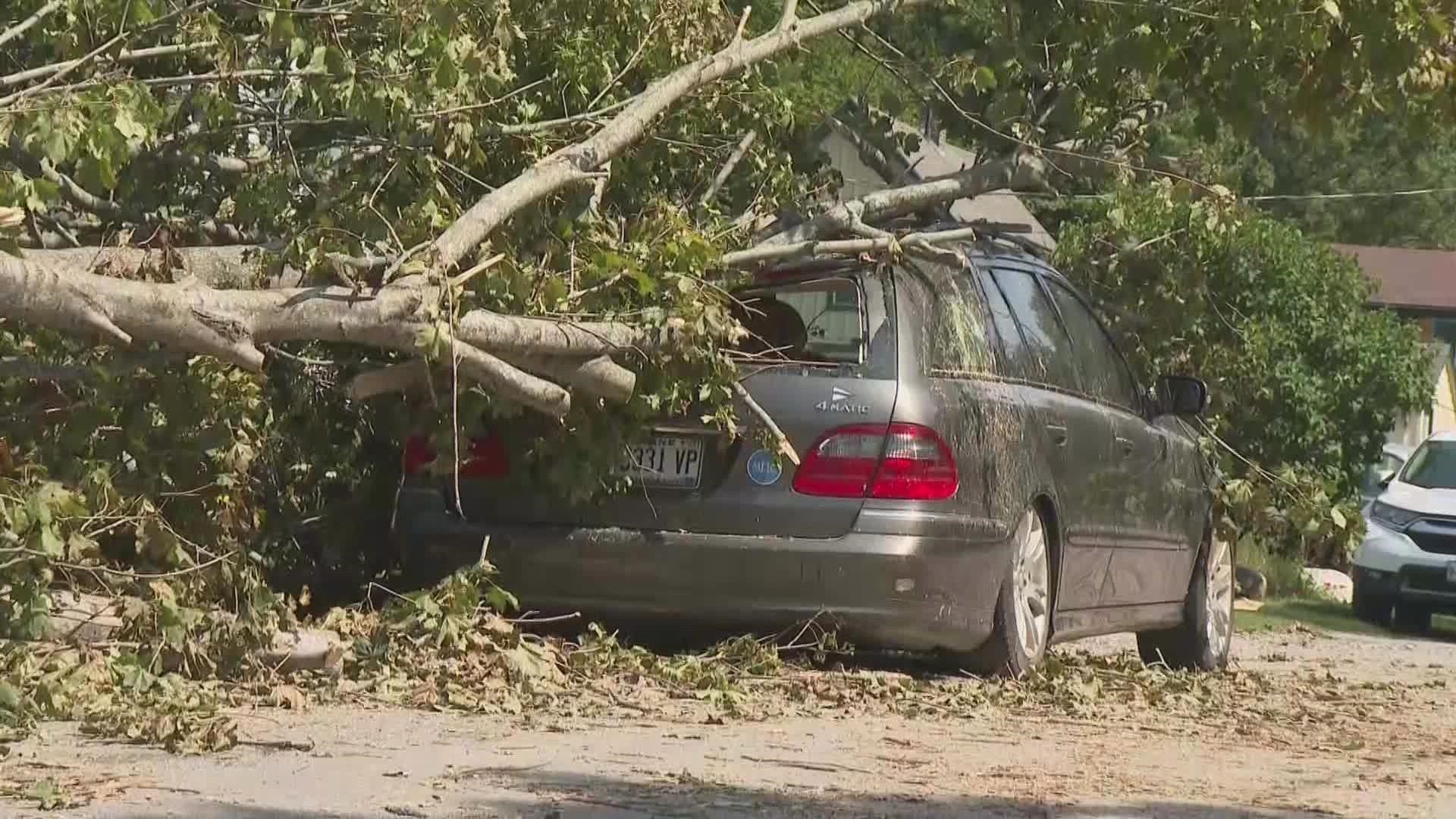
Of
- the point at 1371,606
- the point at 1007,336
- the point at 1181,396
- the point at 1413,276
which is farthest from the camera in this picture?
the point at 1413,276

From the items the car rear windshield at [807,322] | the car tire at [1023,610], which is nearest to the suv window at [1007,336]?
the car tire at [1023,610]

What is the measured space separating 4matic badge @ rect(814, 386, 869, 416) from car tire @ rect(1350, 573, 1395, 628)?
1089 cm

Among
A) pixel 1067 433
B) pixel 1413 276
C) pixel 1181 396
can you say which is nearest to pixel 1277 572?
pixel 1181 396

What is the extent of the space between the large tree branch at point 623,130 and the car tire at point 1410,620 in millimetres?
10058

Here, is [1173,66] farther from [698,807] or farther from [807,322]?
[698,807]

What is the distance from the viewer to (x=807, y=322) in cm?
847

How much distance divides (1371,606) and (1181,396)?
8345 mm

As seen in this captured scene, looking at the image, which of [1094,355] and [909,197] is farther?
[1094,355]

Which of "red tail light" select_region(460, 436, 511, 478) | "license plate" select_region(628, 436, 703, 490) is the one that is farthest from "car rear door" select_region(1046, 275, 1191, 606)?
"red tail light" select_region(460, 436, 511, 478)

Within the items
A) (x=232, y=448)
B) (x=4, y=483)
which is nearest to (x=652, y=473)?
(x=232, y=448)

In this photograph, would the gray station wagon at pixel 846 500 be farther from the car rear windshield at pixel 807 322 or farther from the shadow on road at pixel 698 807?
the shadow on road at pixel 698 807

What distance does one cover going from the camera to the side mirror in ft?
34.5

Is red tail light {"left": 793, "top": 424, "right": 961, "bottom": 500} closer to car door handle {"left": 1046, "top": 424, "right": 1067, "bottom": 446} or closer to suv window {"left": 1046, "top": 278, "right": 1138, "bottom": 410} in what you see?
car door handle {"left": 1046, "top": 424, "right": 1067, "bottom": 446}

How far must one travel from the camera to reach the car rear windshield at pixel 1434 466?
19188mm
